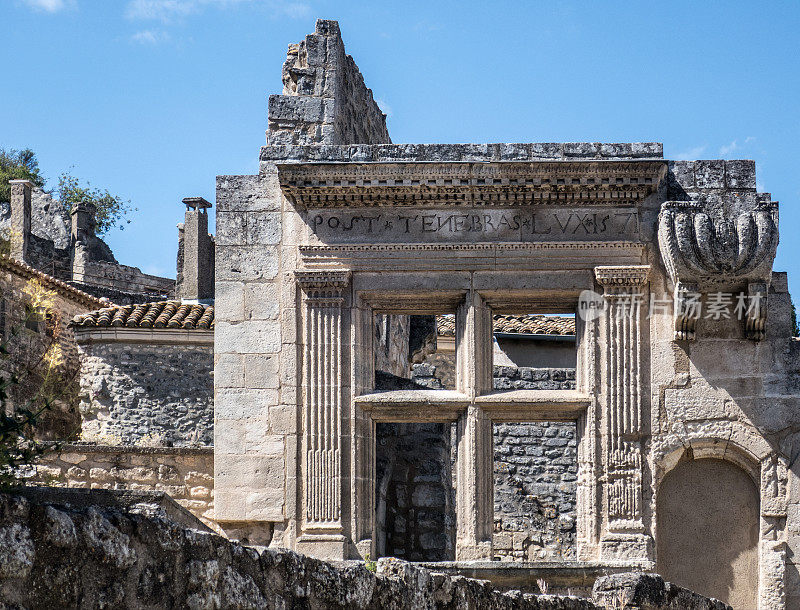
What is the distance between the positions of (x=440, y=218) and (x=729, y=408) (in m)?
2.86

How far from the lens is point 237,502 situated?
1026 cm

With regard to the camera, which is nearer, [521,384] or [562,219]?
[562,219]

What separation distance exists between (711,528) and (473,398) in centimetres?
224

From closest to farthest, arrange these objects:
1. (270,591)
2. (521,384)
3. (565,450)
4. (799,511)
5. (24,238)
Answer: (270,591), (799,511), (565,450), (521,384), (24,238)

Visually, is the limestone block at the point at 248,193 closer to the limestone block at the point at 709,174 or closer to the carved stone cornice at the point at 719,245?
the carved stone cornice at the point at 719,245

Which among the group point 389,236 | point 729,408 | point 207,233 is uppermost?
point 207,233

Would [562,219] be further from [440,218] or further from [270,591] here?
[270,591]

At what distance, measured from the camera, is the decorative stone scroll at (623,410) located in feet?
33.0

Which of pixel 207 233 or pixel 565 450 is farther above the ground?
pixel 207 233

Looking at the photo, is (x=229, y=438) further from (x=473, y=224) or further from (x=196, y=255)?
(x=196, y=255)

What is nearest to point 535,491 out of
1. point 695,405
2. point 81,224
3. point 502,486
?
point 502,486

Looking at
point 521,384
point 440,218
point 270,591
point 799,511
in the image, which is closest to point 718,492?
point 799,511

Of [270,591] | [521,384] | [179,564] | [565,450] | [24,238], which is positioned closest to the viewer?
[179,564]

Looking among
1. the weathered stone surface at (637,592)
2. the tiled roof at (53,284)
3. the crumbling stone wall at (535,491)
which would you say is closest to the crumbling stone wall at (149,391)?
the tiled roof at (53,284)
